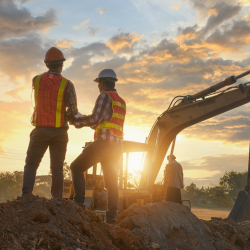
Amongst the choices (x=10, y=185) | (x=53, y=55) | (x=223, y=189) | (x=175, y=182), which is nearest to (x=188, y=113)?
(x=175, y=182)

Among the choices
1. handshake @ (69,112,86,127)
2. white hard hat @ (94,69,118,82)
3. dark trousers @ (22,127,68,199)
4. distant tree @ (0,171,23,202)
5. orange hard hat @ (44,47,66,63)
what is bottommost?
distant tree @ (0,171,23,202)

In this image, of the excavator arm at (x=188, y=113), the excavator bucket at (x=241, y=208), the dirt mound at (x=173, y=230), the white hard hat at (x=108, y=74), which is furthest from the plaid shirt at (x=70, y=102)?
the excavator bucket at (x=241, y=208)

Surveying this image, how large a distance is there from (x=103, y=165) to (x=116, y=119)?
0.63 metres

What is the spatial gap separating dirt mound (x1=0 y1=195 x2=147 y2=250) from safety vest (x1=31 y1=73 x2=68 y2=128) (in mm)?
968

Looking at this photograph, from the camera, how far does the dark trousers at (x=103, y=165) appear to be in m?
3.67

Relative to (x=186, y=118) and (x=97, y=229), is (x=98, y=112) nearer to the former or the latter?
(x=97, y=229)

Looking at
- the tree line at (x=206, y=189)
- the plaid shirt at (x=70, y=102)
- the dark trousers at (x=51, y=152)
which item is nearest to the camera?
the dark trousers at (x=51, y=152)

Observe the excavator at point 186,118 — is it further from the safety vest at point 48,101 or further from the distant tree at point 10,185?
the distant tree at point 10,185

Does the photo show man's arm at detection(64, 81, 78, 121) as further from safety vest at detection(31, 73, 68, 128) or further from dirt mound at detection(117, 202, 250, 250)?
dirt mound at detection(117, 202, 250, 250)

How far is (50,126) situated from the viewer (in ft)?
11.4

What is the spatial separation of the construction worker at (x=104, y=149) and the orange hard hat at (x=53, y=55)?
717 mm

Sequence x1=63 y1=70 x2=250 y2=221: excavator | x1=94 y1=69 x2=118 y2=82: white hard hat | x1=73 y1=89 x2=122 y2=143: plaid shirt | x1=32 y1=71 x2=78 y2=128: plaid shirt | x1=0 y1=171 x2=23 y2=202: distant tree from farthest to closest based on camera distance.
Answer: x1=0 y1=171 x2=23 y2=202: distant tree < x1=63 y1=70 x2=250 y2=221: excavator < x1=94 y1=69 x2=118 y2=82: white hard hat < x1=73 y1=89 x2=122 y2=143: plaid shirt < x1=32 y1=71 x2=78 y2=128: plaid shirt

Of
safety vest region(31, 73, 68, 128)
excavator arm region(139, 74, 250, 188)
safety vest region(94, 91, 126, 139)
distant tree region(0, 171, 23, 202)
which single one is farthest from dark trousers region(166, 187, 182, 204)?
distant tree region(0, 171, 23, 202)

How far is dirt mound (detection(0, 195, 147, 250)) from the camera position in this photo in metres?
2.30
